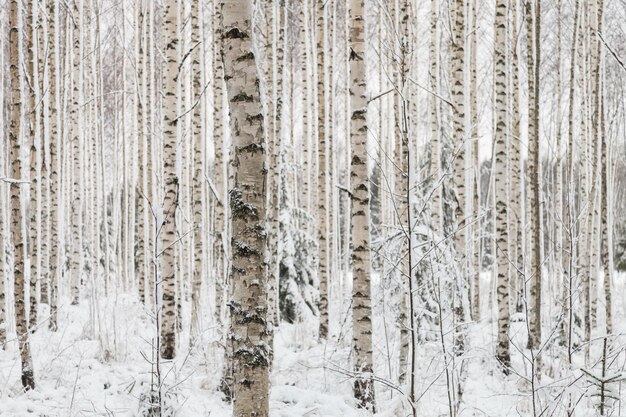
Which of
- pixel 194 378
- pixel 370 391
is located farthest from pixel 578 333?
pixel 194 378

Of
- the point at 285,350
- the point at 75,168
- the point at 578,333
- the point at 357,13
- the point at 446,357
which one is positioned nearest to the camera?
the point at 446,357

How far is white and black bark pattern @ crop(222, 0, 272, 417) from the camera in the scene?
2977mm

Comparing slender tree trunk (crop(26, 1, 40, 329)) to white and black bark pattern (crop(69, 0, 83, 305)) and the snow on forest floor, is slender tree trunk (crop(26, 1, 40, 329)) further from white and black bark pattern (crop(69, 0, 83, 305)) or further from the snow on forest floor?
white and black bark pattern (crop(69, 0, 83, 305))

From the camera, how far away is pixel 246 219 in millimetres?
3000

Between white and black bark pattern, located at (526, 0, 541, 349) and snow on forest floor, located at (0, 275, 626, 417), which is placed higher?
white and black bark pattern, located at (526, 0, 541, 349)

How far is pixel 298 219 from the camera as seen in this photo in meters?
11.9

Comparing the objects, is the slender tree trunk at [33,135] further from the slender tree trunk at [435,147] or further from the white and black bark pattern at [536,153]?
the white and black bark pattern at [536,153]

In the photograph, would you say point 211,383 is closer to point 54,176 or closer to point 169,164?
point 169,164

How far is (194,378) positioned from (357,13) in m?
4.18

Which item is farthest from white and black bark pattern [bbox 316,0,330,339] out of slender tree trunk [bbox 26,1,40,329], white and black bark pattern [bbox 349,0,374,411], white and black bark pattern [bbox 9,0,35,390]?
white and black bark pattern [bbox 9,0,35,390]

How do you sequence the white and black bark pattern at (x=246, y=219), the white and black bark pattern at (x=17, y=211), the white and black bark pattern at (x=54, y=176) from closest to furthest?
the white and black bark pattern at (x=246, y=219)
the white and black bark pattern at (x=17, y=211)
the white and black bark pattern at (x=54, y=176)

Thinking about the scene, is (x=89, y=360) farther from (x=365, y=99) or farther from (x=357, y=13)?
(x=357, y=13)

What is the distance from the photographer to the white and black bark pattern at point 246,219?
2.98m

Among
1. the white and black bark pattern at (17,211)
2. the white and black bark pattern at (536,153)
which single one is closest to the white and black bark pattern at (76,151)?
the white and black bark pattern at (17,211)
